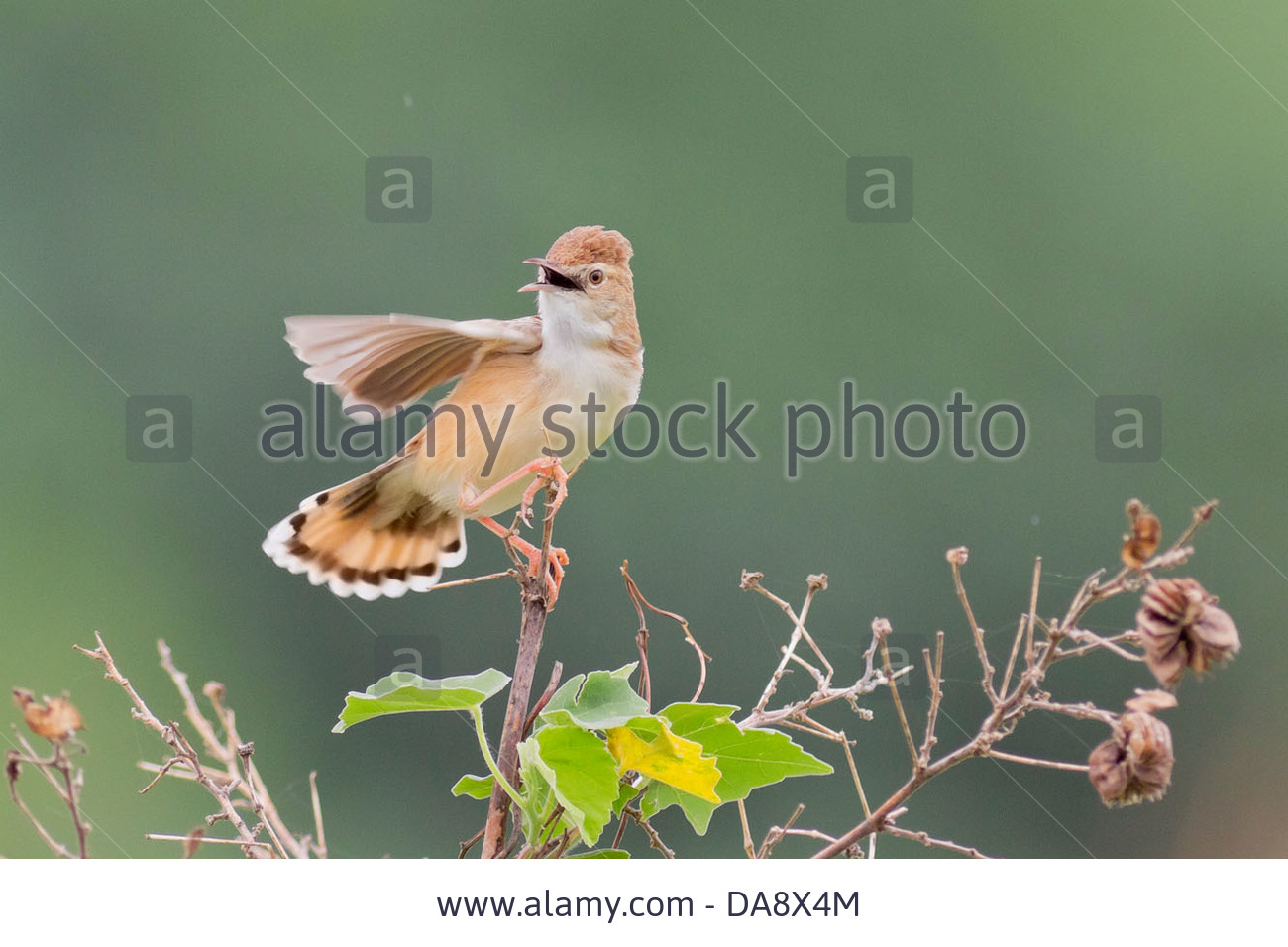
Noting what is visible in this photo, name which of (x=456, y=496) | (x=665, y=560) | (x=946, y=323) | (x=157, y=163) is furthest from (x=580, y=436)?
(x=157, y=163)

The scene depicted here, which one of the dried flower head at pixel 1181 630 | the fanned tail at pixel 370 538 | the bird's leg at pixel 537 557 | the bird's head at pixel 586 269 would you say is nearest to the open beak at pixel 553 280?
the bird's head at pixel 586 269

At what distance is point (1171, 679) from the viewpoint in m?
0.98

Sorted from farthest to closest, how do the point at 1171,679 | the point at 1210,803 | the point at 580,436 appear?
the point at 1210,803
the point at 580,436
the point at 1171,679

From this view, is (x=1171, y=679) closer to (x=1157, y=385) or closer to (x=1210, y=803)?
(x=1210, y=803)

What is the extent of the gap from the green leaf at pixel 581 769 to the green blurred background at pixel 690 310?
4.53 metres

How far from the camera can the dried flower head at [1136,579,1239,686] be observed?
0.97 m

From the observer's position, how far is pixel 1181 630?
39.0 inches

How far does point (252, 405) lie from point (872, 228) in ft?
10.9

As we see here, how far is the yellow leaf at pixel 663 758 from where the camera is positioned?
42.1 inches

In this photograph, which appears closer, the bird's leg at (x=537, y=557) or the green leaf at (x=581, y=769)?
the green leaf at (x=581, y=769)

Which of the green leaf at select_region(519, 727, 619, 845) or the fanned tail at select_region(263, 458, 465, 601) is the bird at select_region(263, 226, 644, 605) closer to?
the fanned tail at select_region(263, 458, 465, 601)

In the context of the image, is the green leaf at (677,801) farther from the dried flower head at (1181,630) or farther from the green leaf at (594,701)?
the dried flower head at (1181,630)

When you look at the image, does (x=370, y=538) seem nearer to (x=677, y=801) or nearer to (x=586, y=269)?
(x=586, y=269)

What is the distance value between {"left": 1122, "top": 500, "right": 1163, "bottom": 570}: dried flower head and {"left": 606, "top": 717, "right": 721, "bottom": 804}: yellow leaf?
0.35 metres
